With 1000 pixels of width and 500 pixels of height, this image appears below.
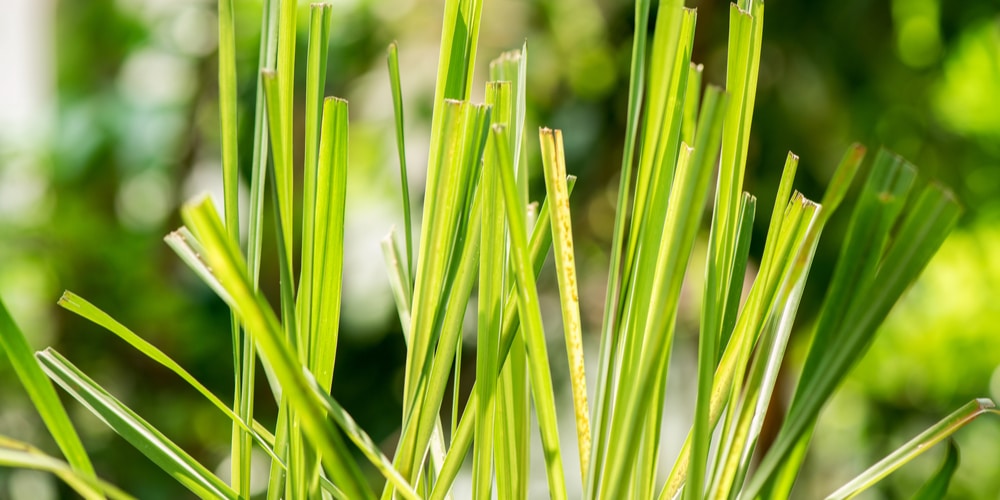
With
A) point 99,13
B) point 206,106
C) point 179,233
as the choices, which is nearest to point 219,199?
point 206,106

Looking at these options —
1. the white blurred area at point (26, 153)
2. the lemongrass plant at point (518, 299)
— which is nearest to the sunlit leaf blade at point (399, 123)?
the lemongrass plant at point (518, 299)

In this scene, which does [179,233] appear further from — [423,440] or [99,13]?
[99,13]

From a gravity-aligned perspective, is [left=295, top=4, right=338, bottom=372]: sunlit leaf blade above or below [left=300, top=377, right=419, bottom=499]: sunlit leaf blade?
above

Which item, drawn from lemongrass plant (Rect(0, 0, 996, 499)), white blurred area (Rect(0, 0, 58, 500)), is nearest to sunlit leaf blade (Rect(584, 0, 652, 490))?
lemongrass plant (Rect(0, 0, 996, 499))

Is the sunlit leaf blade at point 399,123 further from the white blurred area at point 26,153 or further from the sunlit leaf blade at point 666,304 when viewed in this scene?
the white blurred area at point 26,153

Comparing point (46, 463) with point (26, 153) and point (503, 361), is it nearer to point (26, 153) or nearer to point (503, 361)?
point (503, 361)

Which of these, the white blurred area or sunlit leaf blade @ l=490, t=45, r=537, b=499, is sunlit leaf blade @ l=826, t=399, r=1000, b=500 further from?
the white blurred area
